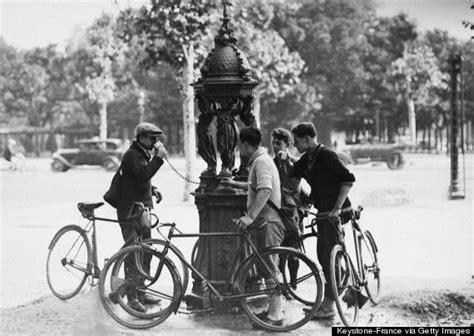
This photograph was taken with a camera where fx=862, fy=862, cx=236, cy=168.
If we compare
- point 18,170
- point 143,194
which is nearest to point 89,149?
point 18,170

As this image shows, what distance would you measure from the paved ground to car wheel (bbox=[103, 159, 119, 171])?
14527 mm

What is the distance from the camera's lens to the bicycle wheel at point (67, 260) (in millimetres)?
8742

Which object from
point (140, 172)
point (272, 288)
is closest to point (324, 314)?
point (272, 288)

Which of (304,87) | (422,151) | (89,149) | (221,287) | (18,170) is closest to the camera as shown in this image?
(221,287)

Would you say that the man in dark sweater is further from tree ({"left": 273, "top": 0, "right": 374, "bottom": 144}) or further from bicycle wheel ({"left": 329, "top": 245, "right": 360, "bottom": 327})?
tree ({"left": 273, "top": 0, "right": 374, "bottom": 144})

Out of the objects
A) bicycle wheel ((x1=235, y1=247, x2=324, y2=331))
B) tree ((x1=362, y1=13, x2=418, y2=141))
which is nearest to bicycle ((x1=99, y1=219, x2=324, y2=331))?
bicycle wheel ((x1=235, y1=247, x2=324, y2=331))

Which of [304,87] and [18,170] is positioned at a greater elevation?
[304,87]

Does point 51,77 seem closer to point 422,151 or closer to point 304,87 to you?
point 304,87

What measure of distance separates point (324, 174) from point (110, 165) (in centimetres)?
3487

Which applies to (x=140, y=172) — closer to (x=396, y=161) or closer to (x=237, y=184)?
(x=237, y=184)

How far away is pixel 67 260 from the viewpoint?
8.88 metres

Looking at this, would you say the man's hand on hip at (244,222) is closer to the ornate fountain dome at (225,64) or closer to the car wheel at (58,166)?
the ornate fountain dome at (225,64)

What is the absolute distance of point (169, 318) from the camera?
773 centimetres

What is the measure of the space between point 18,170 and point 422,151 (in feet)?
112
